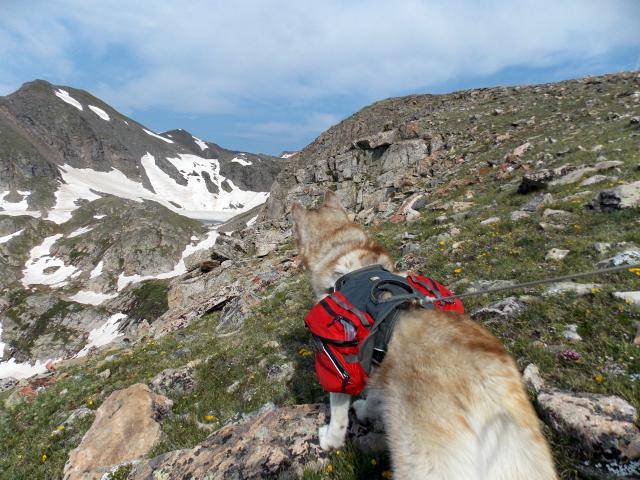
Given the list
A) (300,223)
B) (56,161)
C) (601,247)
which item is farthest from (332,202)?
(56,161)

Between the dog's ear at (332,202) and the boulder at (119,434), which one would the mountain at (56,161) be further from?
the dog's ear at (332,202)

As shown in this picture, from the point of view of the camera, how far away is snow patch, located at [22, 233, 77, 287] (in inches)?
4203

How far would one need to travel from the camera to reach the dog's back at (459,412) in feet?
7.80

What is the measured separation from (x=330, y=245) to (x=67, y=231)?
155577 mm

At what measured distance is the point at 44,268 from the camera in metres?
113

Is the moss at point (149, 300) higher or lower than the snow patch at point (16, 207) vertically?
lower

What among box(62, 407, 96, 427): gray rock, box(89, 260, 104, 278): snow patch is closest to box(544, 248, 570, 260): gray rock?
box(62, 407, 96, 427): gray rock

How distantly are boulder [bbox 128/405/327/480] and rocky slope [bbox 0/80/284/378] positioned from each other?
301 feet

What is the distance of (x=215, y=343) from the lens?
1176 centimetres

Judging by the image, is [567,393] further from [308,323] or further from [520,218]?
[520,218]

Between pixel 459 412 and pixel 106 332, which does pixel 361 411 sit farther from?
pixel 106 332

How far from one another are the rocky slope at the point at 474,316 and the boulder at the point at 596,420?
0.6 inches

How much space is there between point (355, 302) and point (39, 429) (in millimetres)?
10740

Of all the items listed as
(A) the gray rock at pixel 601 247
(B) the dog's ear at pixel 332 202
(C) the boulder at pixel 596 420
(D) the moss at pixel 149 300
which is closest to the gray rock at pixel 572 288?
(A) the gray rock at pixel 601 247
